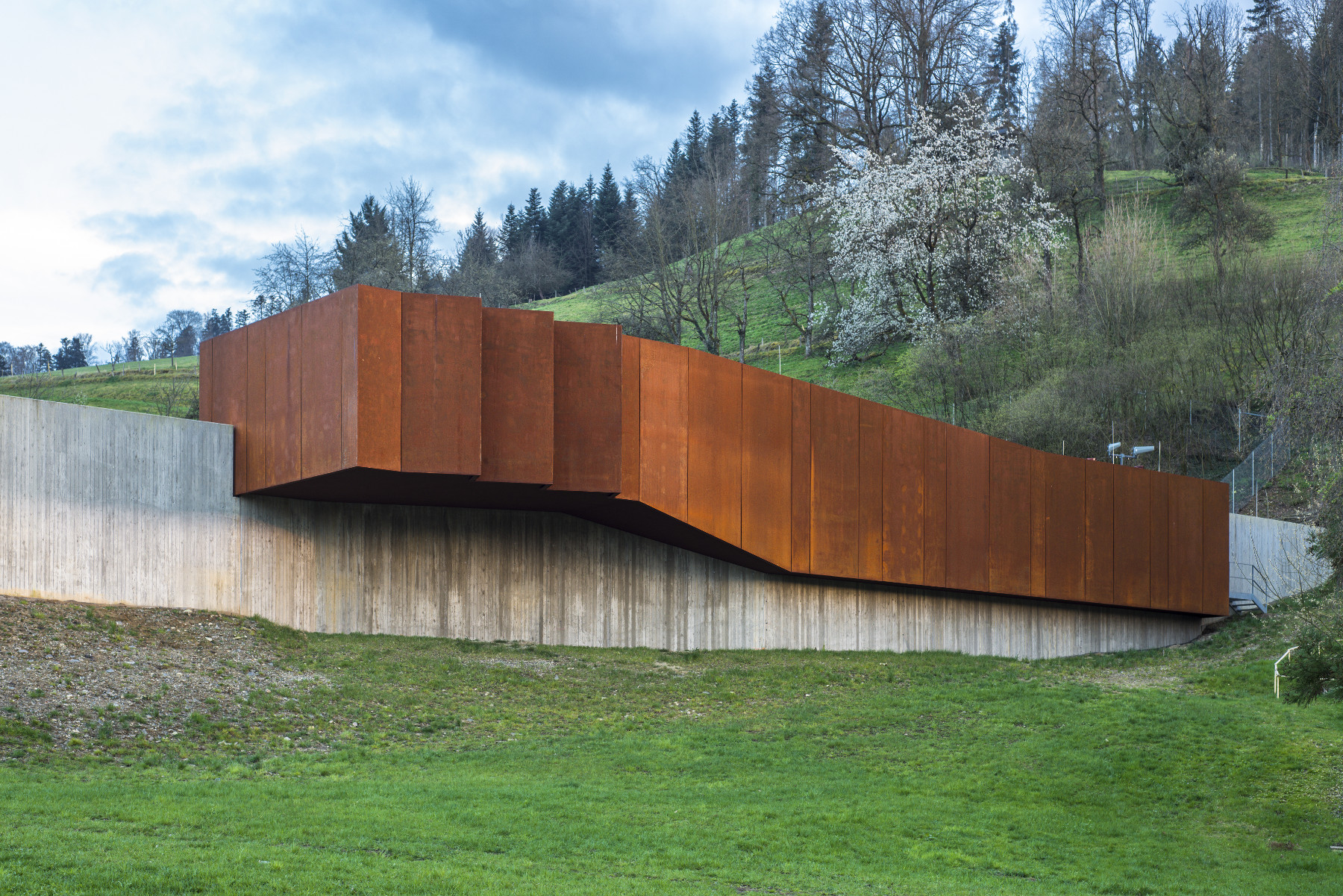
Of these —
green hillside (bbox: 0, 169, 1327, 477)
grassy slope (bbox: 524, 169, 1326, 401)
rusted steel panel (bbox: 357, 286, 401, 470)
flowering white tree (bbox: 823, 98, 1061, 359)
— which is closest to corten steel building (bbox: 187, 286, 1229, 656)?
rusted steel panel (bbox: 357, 286, 401, 470)

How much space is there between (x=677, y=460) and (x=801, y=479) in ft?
10.4

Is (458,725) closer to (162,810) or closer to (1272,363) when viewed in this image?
(162,810)

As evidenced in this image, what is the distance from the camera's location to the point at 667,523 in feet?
63.2

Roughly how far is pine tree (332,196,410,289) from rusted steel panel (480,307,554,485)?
24.6 m

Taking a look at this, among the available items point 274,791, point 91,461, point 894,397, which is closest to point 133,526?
point 91,461

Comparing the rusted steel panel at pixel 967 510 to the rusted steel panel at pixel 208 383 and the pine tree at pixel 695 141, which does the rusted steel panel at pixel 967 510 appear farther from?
the pine tree at pixel 695 141

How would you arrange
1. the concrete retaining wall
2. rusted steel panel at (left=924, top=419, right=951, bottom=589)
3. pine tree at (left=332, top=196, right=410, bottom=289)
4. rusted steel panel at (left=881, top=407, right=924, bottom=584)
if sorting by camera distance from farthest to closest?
pine tree at (left=332, top=196, right=410, bottom=289) < the concrete retaining wall < rusted steel panel at (left=924, top=419, right=951, bottom=589) < rusted steel panel at (left=881, top=407, right=924, bottom=584)

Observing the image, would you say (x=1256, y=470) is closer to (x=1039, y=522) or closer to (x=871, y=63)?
(x=1039, y=522)

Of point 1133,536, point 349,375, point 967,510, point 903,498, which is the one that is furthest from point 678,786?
point 1133,536

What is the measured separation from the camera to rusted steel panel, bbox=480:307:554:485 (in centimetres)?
1677

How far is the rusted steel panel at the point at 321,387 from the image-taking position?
15766 millimetres

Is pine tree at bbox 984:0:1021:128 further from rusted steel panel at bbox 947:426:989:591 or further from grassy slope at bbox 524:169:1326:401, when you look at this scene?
rusted steel panel at bbox 947:426:989:591

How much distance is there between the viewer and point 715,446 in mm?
19672

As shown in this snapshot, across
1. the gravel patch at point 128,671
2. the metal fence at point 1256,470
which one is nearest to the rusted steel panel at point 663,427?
the gravel patch at point 128,671
